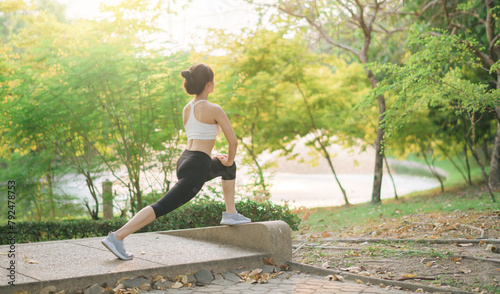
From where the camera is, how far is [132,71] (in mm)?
10117

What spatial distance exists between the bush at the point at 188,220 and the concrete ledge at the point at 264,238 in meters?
1.95

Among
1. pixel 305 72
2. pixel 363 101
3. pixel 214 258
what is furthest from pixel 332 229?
pixel 305 72

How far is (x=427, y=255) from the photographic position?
18.5 ft

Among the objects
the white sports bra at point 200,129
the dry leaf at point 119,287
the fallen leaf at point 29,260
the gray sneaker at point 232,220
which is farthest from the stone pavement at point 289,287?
the white sports bra at point 200,129

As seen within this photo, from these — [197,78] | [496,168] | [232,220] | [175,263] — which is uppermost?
[197,78]

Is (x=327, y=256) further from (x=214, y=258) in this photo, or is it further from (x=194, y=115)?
(x=194, y=115)

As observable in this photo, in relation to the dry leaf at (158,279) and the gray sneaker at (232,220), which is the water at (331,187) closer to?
the gray sneaker at (232,220)

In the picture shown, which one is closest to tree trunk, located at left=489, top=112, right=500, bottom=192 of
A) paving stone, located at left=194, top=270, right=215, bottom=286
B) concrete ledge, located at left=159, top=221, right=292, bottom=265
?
concrete ledge, located at left=159, top=221, right=292, bottom=265

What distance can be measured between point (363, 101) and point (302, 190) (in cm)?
2123

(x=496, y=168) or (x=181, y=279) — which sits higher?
(x=496, y=168)

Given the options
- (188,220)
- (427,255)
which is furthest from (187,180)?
(188,220)

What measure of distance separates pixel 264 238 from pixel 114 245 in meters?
1.59

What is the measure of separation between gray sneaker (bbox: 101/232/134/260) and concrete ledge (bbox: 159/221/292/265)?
54.8 inches

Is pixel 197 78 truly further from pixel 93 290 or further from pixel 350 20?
pixel 350 20
